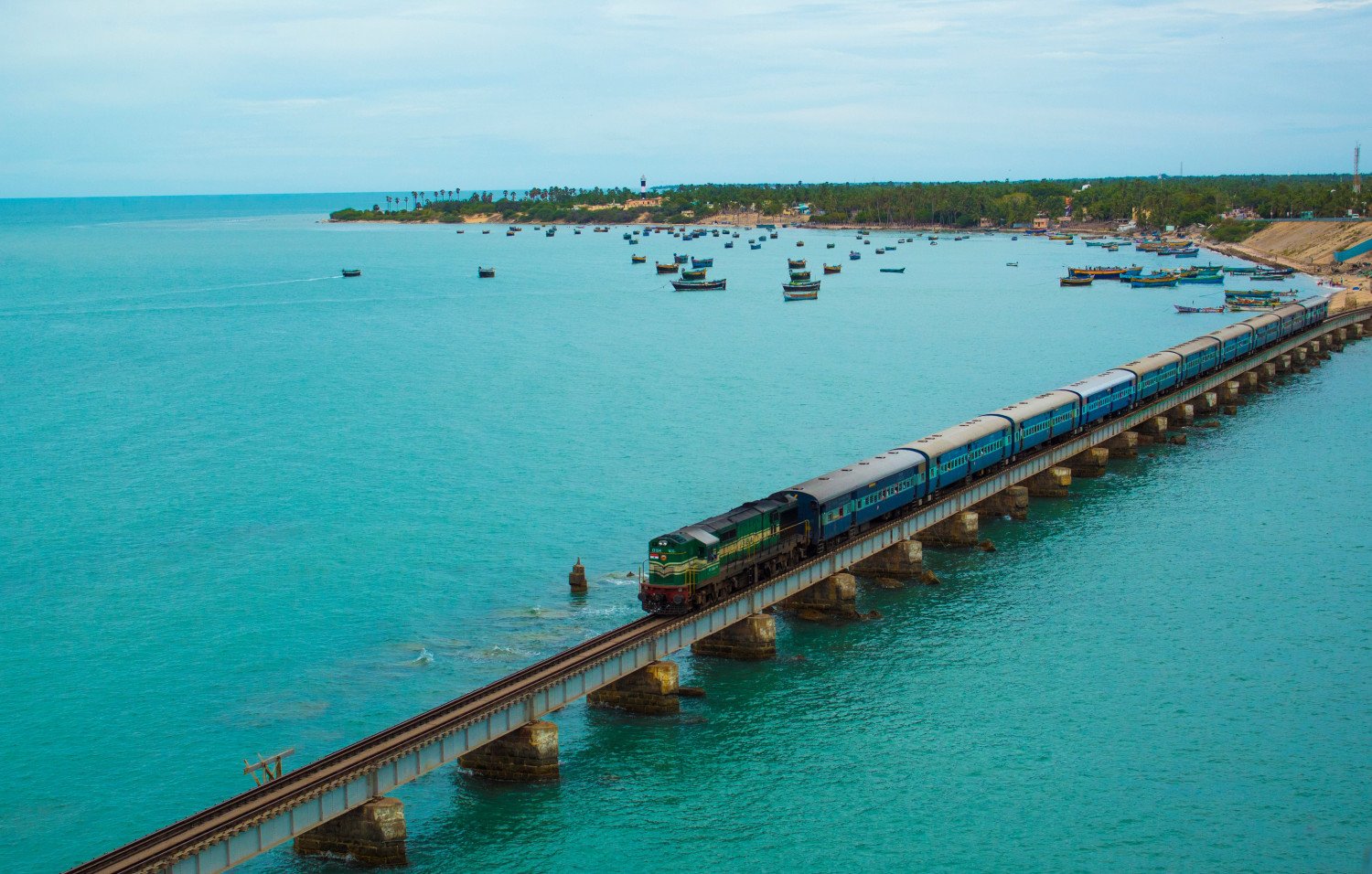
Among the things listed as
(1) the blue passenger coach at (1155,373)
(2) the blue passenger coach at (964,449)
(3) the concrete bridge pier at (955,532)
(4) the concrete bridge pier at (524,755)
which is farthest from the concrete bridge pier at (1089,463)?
(4) the concrete bridge pier at (524,755)

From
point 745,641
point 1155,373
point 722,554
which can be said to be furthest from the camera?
point 1155,373

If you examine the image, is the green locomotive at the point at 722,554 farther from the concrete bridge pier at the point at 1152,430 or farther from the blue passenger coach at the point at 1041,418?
the concrete bridge pier at the point at 1152,430

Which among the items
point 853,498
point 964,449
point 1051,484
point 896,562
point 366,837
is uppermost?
point 964,449

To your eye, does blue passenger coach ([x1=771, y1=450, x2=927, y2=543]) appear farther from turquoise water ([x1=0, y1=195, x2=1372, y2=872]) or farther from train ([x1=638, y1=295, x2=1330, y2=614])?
turquoise water ([x1=0, y1=195, x2=1372, y2=872])

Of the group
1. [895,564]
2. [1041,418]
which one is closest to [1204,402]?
[1041,418]

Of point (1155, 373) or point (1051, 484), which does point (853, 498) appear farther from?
point (1155, 373)

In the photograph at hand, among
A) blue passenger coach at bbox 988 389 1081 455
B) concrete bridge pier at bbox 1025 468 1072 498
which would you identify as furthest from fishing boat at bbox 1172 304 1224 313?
concrete bridge pier at bbox 1025 468 1072 498
